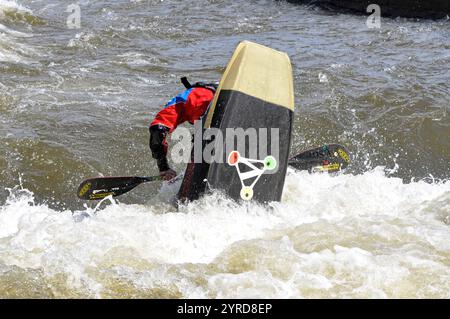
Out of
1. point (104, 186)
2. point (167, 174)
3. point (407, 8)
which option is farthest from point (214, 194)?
point (407, 8)

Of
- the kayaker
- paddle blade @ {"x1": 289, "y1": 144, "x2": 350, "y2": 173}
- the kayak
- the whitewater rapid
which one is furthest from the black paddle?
the kayak

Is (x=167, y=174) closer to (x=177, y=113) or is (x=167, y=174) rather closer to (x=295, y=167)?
(x=177, y=113)

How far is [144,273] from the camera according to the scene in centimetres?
366

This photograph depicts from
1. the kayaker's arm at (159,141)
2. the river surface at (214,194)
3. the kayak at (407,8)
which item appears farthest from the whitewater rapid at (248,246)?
the kayak at (407,8)

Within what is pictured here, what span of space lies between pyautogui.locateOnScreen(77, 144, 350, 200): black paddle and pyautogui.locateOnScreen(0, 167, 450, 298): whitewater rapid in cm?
15

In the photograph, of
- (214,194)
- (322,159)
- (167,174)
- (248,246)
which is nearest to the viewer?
(248,246)

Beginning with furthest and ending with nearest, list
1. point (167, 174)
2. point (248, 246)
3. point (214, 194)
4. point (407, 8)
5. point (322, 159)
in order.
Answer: point (407, 8) < point (322, 159) < point (167, 174) < point (214, 194) < point (248, 246)

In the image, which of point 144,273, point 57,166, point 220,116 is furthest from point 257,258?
point 57,166

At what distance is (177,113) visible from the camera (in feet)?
15.2

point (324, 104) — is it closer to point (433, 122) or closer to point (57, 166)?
point (433, 122)

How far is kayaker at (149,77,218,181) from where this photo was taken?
15.1 feet

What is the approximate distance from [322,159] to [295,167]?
246 mm
